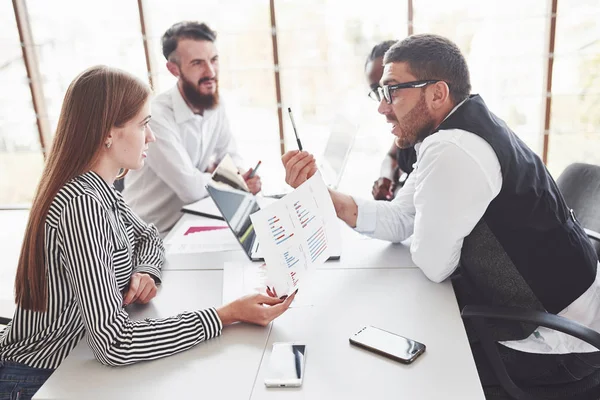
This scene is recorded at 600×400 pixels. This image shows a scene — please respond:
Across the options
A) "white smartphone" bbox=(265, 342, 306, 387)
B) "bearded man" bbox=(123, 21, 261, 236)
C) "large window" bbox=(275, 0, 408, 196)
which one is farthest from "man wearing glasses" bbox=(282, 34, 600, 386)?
"large window" bbox=(275, 0, 408, 196)

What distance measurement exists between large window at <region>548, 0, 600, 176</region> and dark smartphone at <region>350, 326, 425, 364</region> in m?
3.67

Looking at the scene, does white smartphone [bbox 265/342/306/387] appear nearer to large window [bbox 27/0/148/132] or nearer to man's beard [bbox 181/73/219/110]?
man's beard [bbox 181/73/219/110]

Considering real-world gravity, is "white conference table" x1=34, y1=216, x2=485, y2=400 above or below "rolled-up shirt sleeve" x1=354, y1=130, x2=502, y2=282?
below

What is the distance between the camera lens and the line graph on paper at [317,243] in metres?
1.43

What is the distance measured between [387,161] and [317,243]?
1537 mm

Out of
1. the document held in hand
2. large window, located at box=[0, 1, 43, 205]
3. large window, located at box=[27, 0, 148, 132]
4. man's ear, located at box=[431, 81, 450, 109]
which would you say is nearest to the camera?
the document held in hand

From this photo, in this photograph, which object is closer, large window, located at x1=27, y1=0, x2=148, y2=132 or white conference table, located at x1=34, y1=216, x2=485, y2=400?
white conference table, located at x1=34, y1=216, x2=485, y2=400

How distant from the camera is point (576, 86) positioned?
4.36m

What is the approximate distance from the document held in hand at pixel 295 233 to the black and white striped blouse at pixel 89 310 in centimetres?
20

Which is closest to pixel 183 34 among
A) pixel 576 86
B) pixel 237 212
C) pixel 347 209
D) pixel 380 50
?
pixel 380 50

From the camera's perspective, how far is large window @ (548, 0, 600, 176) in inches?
165

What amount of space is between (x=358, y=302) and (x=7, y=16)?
15.3 ft

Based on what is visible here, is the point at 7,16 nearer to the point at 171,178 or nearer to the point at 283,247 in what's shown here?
the point at 171,178

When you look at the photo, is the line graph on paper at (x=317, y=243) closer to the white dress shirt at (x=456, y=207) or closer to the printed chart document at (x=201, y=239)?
the white dress shirt at (x=456, y=207)
